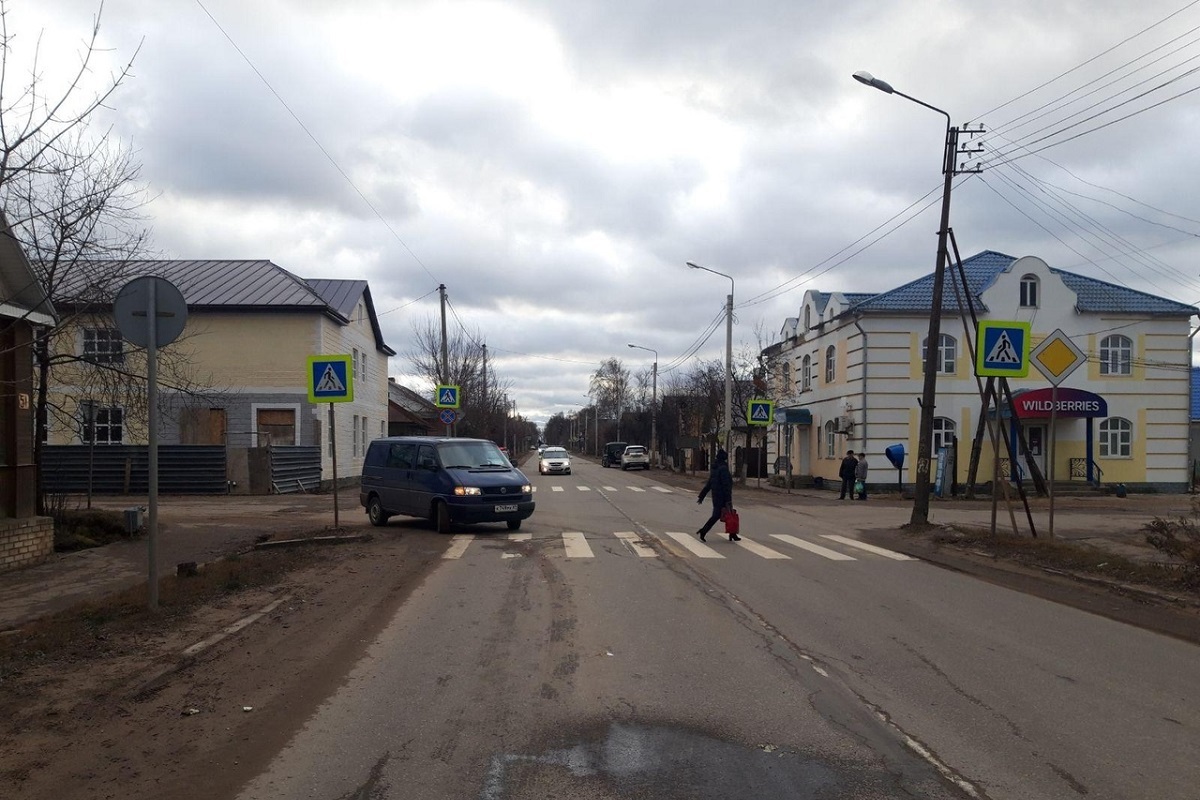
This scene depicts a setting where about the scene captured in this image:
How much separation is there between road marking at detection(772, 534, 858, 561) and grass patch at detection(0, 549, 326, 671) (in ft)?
26.7

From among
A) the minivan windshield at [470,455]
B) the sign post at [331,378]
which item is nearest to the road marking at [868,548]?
the minivan windshield at [470,455]

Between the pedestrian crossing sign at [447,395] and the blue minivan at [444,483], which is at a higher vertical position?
the pedestrian crossing sign at [447,395]

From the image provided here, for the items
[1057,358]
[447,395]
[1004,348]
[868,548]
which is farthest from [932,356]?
[447,395]

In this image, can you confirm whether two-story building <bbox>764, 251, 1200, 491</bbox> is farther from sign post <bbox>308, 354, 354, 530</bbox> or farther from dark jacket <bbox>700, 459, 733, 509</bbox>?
sign post <bbox>308, 354, 354, 530</bbox>

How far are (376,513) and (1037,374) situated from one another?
2635 cm

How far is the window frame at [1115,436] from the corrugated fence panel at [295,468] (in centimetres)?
2866

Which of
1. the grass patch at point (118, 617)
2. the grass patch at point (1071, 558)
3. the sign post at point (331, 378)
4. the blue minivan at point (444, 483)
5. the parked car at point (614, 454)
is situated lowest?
the parked car at point (614, 454)

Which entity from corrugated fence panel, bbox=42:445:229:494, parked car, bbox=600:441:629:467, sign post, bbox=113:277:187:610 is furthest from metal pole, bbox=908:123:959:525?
parked car, bbox=600:441:629:467

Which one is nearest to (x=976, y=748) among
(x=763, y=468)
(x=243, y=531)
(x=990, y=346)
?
(x=990, y=346)

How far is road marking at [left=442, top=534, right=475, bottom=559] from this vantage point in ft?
46.6

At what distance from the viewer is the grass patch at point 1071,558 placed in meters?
11.3

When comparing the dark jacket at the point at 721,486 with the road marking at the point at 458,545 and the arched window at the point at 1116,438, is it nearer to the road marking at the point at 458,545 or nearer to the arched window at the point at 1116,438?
the road marking at the point at 458,545

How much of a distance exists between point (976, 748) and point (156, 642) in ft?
21.4

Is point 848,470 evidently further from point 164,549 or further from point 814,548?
point 164,549
